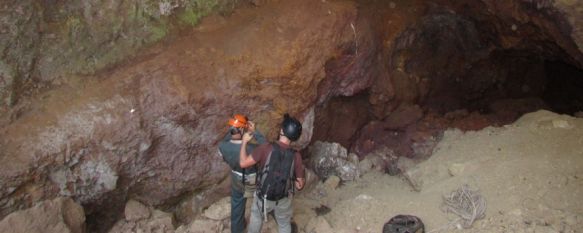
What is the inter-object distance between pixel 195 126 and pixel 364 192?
222 cm

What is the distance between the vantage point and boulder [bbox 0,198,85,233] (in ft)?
14.0

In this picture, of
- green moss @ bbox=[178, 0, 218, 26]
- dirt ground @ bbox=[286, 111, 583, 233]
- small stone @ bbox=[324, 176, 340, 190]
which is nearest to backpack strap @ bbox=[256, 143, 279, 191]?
dirt ground @ bbox=[286, 111, 583, 233]

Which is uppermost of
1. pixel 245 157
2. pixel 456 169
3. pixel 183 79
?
pixel 183 79

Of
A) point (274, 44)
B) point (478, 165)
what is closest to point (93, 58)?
point (274, 44)

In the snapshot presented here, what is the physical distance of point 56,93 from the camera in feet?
15.6

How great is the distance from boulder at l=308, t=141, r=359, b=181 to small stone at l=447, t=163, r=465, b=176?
53.3 inches

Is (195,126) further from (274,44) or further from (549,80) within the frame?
(549,80)

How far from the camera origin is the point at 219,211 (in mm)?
5246

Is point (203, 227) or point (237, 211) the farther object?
point (203, 227)

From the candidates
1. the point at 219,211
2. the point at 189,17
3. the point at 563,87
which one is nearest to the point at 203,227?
the point at 219,211

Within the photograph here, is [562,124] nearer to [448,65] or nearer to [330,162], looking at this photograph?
[448,65]

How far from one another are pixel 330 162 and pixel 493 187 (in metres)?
2.11

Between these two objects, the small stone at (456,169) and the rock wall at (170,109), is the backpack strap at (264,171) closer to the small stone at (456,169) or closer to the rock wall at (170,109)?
the rock wall at (170,109)

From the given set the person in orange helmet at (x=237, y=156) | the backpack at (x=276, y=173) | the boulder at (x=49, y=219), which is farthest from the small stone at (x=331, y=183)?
the boulder at (x=49, y=219)
